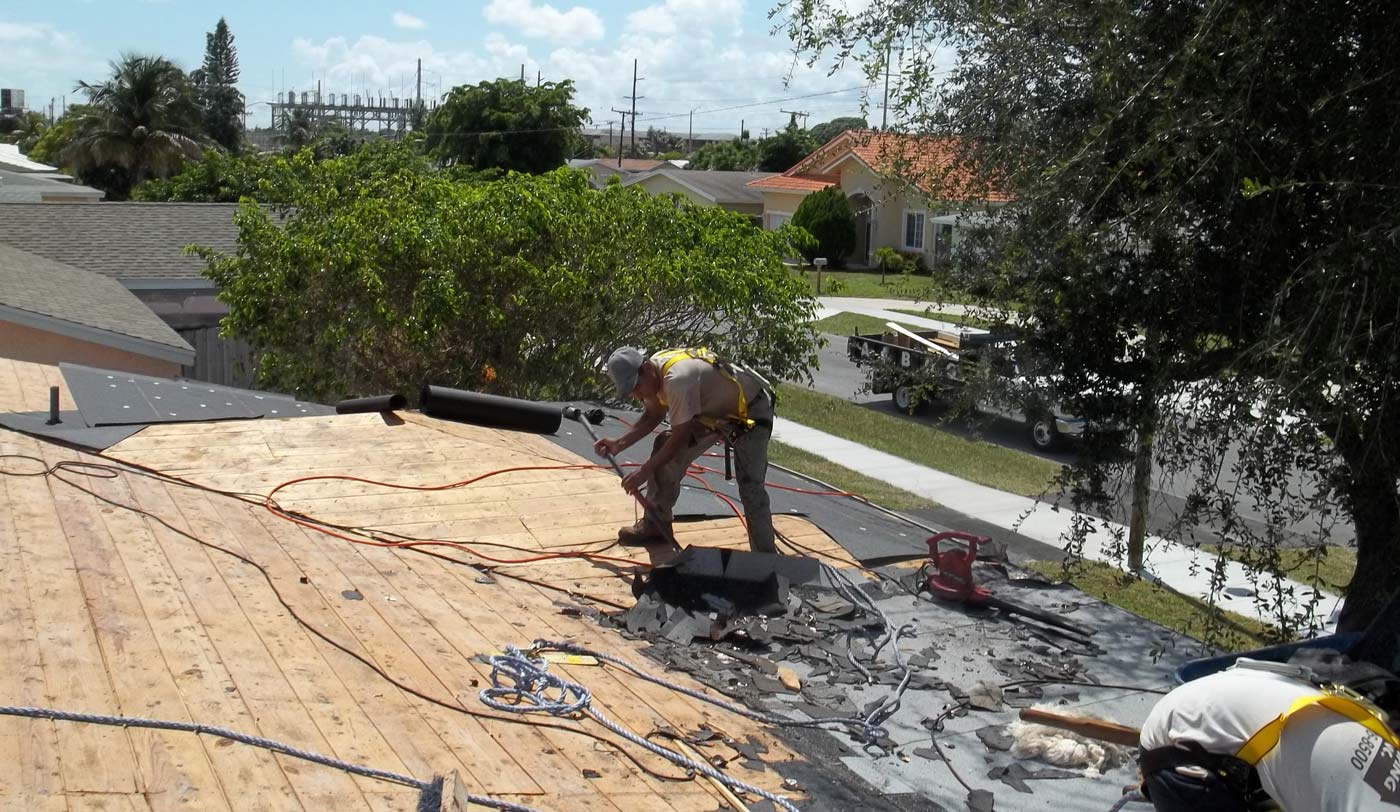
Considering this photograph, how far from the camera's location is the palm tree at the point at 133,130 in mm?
47750

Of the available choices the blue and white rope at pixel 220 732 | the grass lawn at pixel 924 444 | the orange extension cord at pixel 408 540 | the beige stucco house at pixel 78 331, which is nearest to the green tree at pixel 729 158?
the grass lawn at pixel 924 444

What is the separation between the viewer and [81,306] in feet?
53.0

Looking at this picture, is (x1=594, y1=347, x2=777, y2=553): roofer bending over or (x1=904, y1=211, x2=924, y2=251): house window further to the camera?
(x1=904, y1=211, x2=924, y2=251): house window

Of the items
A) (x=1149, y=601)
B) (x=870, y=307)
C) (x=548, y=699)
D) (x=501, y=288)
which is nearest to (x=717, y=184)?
(x=870, y=307)

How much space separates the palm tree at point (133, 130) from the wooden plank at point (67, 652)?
45149 millimetres

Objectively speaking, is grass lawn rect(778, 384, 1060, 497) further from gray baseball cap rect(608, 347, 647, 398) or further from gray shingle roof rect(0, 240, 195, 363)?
gray baseball cap rect(608, 347, 647, 398)

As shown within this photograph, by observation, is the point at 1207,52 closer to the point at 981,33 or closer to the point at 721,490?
the point at 981,33

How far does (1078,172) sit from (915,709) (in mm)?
2935

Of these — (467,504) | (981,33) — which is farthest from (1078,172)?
(467,504)

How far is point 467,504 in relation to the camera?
802 cm

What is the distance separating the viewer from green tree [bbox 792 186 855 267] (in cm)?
4453

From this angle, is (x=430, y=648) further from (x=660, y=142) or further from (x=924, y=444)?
(x=660, y=142)

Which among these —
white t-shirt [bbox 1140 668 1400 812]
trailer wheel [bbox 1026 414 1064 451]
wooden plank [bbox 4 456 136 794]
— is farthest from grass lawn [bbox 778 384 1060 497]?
white t-shirt [bbox 1140 668 1400 812]

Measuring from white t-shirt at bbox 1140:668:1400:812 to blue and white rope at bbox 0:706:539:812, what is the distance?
206 cm
